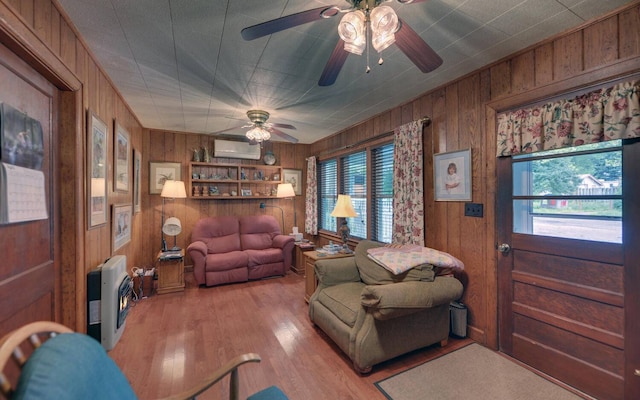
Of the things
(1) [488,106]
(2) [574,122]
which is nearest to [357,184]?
(1) [488,106]

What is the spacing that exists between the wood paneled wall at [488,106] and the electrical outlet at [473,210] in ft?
0.13

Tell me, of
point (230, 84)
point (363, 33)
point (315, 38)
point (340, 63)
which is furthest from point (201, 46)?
point (363, 33)

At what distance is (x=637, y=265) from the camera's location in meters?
1.57

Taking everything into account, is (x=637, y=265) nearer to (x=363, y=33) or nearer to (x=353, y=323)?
(x=353, y=323)

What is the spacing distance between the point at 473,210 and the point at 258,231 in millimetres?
3490

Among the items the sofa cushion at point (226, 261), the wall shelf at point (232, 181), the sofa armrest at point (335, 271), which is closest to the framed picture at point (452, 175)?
the sofa armrest at point (335, 271)

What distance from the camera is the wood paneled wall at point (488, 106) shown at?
1.66 meters

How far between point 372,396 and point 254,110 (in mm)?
3096

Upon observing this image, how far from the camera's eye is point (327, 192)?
5.04m

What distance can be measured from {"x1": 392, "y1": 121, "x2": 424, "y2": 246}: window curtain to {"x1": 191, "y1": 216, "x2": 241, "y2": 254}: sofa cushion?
2.74 meters

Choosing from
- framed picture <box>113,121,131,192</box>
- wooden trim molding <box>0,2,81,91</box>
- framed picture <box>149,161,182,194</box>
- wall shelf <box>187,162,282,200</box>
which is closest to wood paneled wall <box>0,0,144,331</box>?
wooden trim molding <box>0,2,81,91</box>

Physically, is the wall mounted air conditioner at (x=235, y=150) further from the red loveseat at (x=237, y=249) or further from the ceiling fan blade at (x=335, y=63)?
the ceiling fan blade at (x=335, y=63)

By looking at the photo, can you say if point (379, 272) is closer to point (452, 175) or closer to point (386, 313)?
point (386, 313)

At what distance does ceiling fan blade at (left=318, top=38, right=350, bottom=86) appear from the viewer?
146cm
